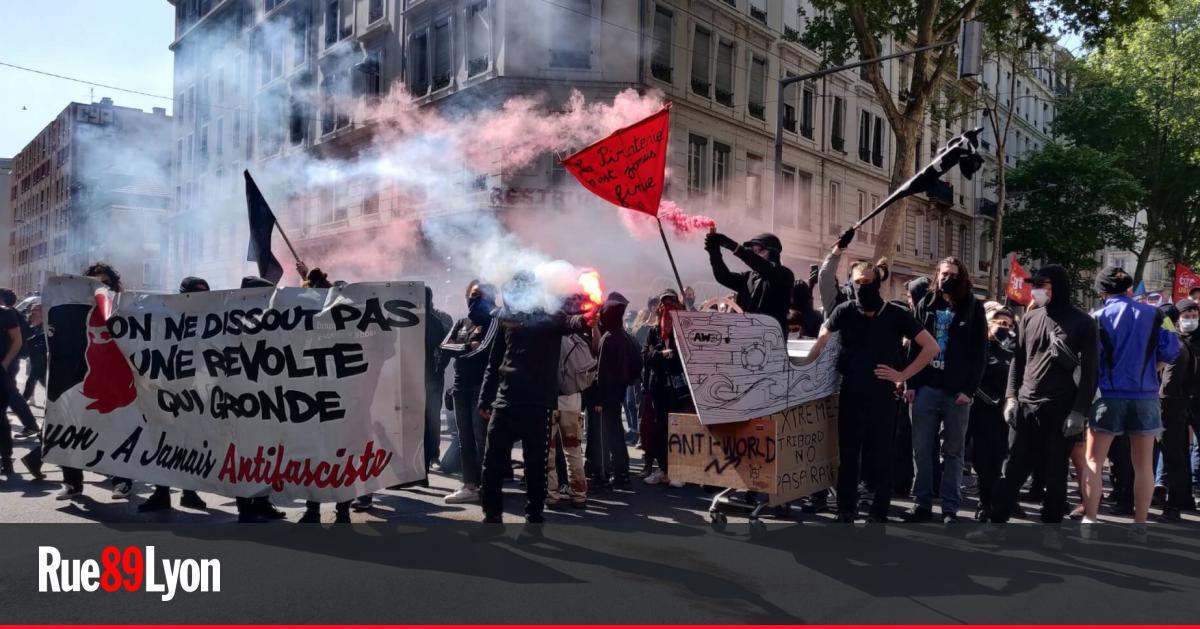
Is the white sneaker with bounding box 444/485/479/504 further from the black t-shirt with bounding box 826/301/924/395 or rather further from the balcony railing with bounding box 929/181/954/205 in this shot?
the balcony railing with bounding box 929/181/954/205

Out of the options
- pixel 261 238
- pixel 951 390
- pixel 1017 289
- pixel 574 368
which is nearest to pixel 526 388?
Result: pixel 574 368

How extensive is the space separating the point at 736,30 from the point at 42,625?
25148 millimetres

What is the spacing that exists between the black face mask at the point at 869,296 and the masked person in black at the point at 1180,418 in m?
2.87

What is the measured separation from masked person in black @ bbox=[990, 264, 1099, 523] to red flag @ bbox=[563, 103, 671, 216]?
2.62 meters

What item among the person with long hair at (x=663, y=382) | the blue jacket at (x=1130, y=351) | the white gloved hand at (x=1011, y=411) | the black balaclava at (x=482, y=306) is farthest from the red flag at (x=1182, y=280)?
the black balaclava at (x=482, y=306)

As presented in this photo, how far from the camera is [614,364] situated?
8062 mm

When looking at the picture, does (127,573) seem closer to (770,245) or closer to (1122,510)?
(770,245)

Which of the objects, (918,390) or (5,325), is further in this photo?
(5,325)

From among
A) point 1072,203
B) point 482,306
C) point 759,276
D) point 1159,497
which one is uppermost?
point 1072,203

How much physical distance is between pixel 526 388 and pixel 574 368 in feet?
4.01

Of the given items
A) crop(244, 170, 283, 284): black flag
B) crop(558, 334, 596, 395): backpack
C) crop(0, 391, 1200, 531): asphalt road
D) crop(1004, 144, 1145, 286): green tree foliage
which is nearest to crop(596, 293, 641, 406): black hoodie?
crop(558, 334, 596, 395): backpack

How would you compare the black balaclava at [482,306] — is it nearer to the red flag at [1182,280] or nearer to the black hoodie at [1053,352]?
the black hoodie at [1053,352]

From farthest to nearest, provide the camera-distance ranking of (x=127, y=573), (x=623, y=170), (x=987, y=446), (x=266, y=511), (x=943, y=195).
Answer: (x=943, y=195)
(x=987, y=446)
(x=623, y=170)
(x=266, y=511)
(x=127, y=573)

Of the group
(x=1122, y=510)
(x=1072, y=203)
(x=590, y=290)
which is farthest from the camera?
(x=1072, y=203)
